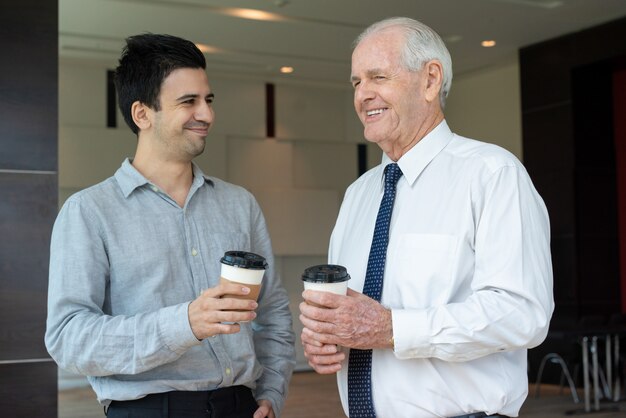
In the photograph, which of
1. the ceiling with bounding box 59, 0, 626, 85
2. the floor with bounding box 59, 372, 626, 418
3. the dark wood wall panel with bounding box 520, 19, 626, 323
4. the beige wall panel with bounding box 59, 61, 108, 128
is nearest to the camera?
the floor with bounding box 59, 372, 626, 418

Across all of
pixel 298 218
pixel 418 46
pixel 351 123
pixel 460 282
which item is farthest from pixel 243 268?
pixel 351 123

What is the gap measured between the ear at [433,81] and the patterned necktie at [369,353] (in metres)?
0.25

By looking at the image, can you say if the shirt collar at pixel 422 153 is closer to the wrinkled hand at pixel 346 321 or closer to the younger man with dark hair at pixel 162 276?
the wrinkled hand at pixel 346 321

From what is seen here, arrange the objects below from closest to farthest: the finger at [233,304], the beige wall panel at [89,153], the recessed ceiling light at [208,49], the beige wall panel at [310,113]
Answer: the finger at [233,304]
the recessed ceiling light at [208,49]
the beige wall panel at [89,153]
the beige wall panel at [310,113]

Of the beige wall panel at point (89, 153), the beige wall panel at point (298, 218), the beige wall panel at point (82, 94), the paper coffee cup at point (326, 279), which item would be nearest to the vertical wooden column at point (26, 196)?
the paper coffee cup at point (326, 279)

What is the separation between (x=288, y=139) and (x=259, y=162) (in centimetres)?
54

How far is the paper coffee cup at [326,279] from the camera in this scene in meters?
1.67

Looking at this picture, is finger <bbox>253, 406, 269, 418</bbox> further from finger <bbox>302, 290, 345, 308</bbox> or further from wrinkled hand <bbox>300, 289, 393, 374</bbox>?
finger <bbox>302, 290, 345, 308</bbox>

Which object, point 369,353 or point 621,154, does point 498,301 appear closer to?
point 369,353

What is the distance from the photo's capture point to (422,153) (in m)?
1.98

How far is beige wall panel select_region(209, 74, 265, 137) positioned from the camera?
1090 cm

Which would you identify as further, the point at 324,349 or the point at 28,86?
the point at 28,86

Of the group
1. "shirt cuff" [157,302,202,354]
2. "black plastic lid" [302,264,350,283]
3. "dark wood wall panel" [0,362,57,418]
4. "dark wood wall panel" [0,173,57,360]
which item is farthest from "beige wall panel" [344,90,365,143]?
"black plastic lid" [302,264,350,283]

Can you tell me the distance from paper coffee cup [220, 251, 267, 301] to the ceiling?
6.25 metres
